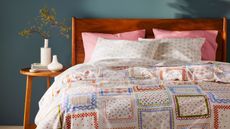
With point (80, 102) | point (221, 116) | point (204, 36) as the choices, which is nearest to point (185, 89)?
point (221, 116)

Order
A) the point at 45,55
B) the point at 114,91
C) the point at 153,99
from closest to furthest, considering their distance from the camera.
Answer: the point at 153,99, the point at 114,91, the point at 45,55

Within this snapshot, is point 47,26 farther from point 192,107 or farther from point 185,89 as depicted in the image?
point 192,107

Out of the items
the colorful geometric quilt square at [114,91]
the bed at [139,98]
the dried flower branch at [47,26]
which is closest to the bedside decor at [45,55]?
the dried flower branch at [47,26]

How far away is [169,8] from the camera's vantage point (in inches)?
164

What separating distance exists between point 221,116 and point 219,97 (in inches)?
6.0

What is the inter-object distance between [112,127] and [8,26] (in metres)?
2.39

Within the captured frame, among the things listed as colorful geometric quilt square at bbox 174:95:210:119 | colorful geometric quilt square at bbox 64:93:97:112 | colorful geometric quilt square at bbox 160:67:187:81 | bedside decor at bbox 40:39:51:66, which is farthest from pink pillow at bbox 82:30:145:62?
colorful geometric quilt square at bbox 174:95:210:119

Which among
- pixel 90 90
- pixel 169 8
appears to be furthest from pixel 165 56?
pixel 90 90

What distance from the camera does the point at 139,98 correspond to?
230 centimetres

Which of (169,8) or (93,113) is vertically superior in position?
(169,8)

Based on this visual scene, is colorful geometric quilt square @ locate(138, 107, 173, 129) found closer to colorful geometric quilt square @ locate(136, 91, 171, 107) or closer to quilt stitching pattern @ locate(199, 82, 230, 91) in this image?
colorful geometric quilt square @ locate(136, 91, 171, 107)

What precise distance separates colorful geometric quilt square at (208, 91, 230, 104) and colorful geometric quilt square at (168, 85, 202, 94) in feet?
0.27

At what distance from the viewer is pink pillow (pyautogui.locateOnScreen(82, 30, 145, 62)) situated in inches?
155

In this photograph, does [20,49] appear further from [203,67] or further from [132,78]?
[203,67]
